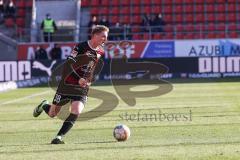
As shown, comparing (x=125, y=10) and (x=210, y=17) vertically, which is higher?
(x=125, y=10)

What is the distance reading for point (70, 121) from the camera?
11.9 m

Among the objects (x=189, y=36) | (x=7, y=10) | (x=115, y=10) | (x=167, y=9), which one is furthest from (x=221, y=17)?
(x=7, y=10)

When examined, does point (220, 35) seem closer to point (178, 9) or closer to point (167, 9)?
point (178, 9)

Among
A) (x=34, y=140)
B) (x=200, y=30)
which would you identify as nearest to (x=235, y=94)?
(x=34, y=140)

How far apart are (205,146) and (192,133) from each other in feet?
6.56

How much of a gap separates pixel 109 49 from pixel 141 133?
81.1 ft

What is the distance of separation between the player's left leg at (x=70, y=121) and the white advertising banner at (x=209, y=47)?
26742 millimetres

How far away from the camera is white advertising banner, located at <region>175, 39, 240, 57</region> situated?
1517 inches

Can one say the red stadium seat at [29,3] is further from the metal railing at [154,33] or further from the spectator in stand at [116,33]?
the spectator in stand at [116,33]

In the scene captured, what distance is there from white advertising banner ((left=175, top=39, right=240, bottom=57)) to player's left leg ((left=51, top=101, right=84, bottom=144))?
26.7 metres

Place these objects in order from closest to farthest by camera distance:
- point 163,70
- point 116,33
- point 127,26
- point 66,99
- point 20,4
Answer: point 66,99 → point 163,70 → point 116,33 → point 127,26 → point 20,4

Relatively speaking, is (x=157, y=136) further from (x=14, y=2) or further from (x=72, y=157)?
(x=14, y=2)

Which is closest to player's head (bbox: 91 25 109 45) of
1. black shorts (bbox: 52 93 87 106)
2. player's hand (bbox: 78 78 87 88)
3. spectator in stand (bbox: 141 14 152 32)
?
player's hand (bbox: 78 78 87 88)

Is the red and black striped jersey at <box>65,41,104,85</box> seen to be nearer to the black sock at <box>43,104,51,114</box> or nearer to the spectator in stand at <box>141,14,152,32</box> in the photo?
the black sock at <box>43,104,51,114</box>
